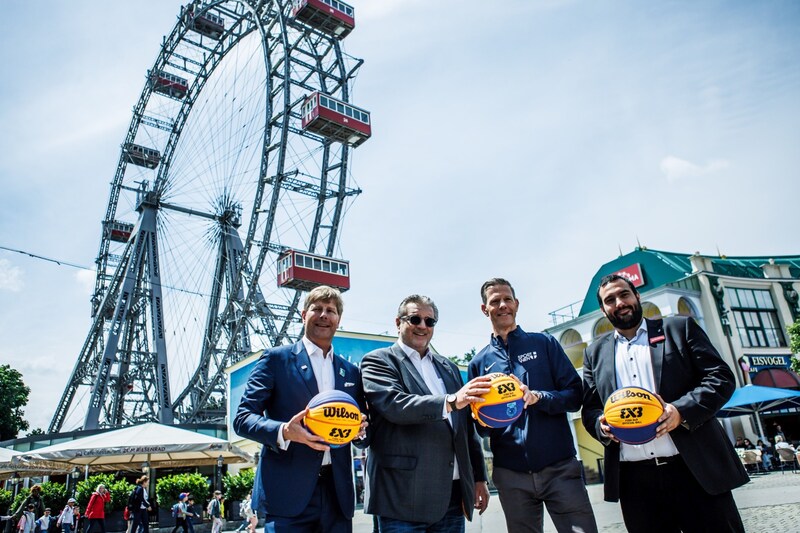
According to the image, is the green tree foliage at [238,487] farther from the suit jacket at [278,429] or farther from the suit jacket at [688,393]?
the suit jacket at [688,393]

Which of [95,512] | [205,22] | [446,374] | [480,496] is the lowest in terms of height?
[95,512]

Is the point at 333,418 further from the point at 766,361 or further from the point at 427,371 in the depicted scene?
the point at 766,361

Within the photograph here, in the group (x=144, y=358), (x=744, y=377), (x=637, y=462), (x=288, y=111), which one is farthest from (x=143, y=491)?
(x=144, y=358)

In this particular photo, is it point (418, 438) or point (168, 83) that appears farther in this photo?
point (168, 83)

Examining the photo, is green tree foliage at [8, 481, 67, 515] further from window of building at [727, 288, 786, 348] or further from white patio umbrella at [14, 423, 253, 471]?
window of building at [727, 288, 786, 348]

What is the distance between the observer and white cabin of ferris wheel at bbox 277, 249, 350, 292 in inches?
1136

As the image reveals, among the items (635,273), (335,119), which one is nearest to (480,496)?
(335,119)

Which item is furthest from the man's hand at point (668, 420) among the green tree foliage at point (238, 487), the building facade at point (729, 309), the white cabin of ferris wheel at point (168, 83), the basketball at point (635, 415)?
the white cabin of ferris wheel at point (168, 83)

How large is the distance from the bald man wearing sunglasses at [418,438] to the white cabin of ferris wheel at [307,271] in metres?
25.6

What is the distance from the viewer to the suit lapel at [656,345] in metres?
3.12

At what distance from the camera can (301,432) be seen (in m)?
2.67

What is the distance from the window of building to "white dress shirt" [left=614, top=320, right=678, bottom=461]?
1059 inches

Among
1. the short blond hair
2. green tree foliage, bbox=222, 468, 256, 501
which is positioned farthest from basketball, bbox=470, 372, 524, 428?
green tree foliage, bbox=222, 468, 256, 501

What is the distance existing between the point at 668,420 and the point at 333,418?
64.8 inches
